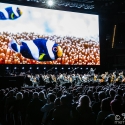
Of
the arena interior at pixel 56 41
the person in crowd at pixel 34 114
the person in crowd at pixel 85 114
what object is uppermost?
the arena interior at pixel 56 41

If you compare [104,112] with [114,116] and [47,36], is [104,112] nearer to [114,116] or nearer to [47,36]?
[114,116]

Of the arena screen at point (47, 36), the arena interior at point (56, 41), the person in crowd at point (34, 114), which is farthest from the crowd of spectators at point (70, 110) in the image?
the arena screen at point (47, 36)

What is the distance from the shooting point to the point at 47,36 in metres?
22.4

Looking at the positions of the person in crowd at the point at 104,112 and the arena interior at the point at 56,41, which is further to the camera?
the arena interior at the point at 56,41

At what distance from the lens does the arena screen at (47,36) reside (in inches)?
812

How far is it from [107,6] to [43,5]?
775 centimetres

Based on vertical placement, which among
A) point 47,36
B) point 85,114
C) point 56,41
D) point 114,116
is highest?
point 47,36

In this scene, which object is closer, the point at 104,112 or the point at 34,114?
the point at 104,112

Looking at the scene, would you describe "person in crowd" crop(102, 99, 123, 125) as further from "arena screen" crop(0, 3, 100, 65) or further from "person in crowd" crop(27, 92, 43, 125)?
"arena screen" crop(0, 3, 100, 65)

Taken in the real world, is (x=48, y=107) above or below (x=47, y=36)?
below

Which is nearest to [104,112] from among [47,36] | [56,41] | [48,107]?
[48,107]

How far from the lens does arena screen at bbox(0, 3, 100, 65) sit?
2062 centimetres

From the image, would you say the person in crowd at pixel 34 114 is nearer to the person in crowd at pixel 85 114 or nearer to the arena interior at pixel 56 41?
the person in crowd at pixel 85 114

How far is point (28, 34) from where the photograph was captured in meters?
21.6
